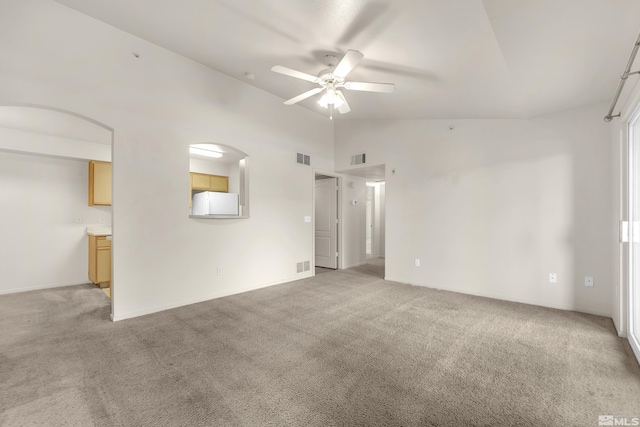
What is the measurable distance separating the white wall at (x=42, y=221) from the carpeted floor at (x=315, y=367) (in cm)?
125

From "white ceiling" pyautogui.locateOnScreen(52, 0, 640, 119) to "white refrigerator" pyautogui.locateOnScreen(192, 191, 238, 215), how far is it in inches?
142

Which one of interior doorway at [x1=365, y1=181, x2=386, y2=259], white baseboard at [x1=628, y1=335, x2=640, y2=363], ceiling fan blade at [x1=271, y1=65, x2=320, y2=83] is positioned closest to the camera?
white baseboard at [x1=628, y1=335, x2=640, y2=363]

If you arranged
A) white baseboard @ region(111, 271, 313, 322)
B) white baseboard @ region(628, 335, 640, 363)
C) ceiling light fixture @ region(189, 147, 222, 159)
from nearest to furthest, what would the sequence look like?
white baseboard @ region(628, 335, 640, 363) < white baseboard @ region(111, 271, 313, 322) < ceiling light fixture @ region(189, 147, 222, 159)

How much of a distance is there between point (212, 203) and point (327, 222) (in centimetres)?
296

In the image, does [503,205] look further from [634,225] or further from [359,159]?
[359,159]

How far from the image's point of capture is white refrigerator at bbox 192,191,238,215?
21.9 ft

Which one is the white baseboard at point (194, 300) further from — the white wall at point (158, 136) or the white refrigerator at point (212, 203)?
the white refrigerator at point (212, 203)

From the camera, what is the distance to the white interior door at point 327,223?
611 centimetres

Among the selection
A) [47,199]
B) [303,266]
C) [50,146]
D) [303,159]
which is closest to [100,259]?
[47,199]

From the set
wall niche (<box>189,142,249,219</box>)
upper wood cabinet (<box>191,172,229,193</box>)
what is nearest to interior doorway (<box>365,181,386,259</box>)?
wall niche (<box>189,142,249,219</box>)

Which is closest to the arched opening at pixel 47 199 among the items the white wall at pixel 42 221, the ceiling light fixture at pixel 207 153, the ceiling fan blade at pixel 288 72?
the white wall at pixel 42 221

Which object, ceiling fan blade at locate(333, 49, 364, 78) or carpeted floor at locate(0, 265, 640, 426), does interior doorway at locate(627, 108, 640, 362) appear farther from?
ceiling fan blade at locate(333, 49, 364, 78)

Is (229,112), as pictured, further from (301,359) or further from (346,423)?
(346,423)

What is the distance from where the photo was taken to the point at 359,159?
5480mm
